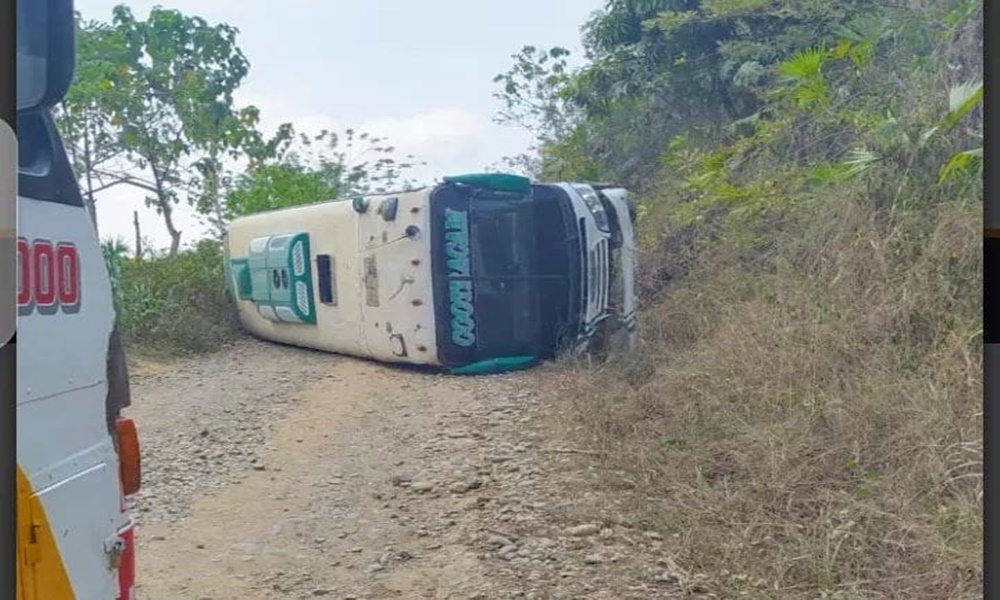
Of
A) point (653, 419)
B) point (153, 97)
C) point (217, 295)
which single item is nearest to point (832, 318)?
point (653, 419)

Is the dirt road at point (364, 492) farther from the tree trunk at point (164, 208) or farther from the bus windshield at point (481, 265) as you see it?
the tree trunk at point (164, 208)

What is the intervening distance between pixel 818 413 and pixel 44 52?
1.34 meters

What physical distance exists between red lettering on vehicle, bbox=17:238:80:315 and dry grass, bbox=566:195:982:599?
846 millimetres

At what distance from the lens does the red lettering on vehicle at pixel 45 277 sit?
3.54 ft

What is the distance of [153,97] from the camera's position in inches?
61.0

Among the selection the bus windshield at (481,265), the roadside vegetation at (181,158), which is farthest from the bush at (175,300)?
the bus windshield at (481,265)

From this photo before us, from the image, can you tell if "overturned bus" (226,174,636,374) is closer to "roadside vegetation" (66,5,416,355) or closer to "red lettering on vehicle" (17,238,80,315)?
"roadside vegetation" (66,5,416,355)

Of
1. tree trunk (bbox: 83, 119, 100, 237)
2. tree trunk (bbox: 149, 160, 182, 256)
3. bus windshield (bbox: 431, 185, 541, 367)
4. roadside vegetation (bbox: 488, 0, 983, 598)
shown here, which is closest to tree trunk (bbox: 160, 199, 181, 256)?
tree trunk (bbox: 149, 160, 182, 256)

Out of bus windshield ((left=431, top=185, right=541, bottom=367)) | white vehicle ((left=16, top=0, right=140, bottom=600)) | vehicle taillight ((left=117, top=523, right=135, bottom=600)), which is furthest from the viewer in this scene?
bus windshield ((left=431, top=185, right=541, bottom=367))

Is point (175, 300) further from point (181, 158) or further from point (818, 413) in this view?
point (818, 413)

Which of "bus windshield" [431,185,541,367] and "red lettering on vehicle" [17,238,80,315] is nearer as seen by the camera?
"red lettering on vehicle" [17,238,80,315]

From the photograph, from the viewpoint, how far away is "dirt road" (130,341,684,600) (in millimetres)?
1388

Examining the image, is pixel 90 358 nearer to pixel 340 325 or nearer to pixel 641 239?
pixel 340 325

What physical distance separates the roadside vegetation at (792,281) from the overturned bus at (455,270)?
67 mm
